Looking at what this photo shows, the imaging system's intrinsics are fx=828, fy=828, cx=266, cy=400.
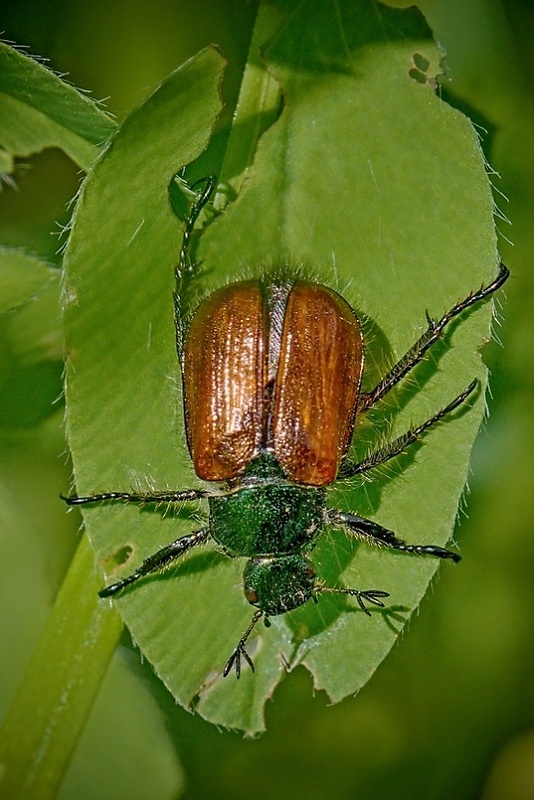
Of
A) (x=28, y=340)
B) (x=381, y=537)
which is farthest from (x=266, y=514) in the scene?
(x=28, y=340)

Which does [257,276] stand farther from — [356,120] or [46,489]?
[46,489]

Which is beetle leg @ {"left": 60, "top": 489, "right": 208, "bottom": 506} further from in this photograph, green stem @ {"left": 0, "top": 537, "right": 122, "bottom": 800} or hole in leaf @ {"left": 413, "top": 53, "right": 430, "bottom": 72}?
hole in leaf @ {"left": 413, "top": 53, "right": 430, "bottom": 72}

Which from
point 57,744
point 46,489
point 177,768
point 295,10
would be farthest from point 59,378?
point 177,768

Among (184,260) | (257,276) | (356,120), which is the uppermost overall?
(356,120)

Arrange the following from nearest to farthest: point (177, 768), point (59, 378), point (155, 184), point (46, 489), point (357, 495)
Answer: point (155, 184), point (357, 495), point (59, 378), point (46, 489), point (177, 768)

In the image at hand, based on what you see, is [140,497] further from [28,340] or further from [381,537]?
[28,340]

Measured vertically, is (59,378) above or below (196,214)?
below
